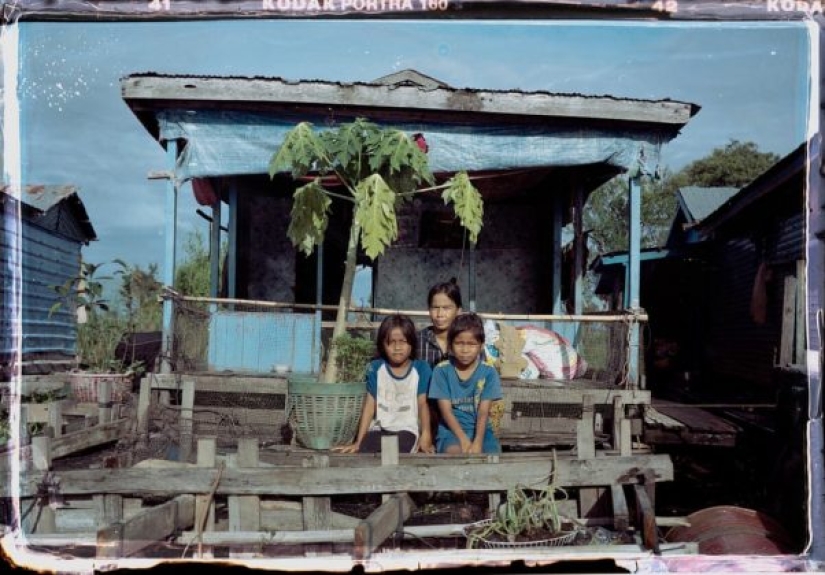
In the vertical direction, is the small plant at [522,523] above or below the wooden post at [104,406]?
below

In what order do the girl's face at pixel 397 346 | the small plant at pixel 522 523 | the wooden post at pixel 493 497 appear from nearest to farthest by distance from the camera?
the small plant at pixel 522 523 < the wooden post at pixel 493 497 < the girl's face at pixel 397 346

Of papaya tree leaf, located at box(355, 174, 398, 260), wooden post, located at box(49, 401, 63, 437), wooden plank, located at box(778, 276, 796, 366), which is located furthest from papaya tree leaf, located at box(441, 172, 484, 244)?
wooden post, located at box(49, 401, 63, 437)

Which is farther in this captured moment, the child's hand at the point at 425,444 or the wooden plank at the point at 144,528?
the child's hand at the point at 425,444

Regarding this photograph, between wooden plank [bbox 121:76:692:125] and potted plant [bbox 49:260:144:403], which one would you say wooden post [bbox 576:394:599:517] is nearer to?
wooden plank [bbox 121:76:692:125]

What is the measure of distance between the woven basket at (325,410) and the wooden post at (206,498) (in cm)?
158

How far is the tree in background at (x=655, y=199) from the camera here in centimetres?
1615

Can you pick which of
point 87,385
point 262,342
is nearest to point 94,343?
point 87,385

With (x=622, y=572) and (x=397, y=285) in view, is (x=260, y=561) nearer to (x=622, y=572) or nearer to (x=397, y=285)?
(x=622, y=572)

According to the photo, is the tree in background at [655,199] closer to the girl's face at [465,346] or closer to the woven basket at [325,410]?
the woven basket at [325,410]

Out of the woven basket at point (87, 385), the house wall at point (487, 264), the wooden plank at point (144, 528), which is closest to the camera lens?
the wooden plank at point (144, 528)

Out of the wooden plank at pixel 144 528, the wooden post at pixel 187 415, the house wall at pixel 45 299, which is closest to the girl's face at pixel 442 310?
the wooden plank at pixel 144 528

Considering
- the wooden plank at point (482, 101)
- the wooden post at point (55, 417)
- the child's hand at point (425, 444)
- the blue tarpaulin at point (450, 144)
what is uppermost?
the wooden plank at point (482, 101)

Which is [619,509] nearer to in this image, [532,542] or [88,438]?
[532,542]

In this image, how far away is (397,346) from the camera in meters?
4.55
